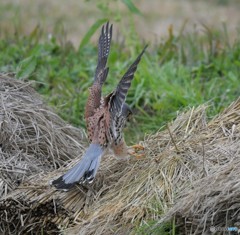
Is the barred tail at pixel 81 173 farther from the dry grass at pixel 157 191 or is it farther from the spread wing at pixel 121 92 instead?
the spread wing at pixel 121 92

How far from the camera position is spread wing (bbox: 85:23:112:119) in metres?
5.96

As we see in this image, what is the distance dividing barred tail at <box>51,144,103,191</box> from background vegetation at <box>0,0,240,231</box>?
1.24 metres

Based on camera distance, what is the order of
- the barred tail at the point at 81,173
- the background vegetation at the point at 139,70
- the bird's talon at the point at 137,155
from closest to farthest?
1. the barred tail at the point at 81,173
2. the bird's talon at the point at 137,155
3. the background vegetation at the point at 139,70

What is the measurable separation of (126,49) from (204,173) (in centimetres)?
445

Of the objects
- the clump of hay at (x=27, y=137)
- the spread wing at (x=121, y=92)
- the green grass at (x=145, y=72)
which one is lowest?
the green grass at (x=145, y=72)

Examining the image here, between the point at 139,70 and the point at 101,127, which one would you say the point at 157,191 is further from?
the point at 139,70

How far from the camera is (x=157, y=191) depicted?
5152mm

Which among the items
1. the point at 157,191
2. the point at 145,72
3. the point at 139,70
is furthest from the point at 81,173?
the point at 139,70

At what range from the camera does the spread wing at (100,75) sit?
5.96 meters

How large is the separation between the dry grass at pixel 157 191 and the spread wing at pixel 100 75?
1.32 ft

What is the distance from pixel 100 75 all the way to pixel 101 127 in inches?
21.1

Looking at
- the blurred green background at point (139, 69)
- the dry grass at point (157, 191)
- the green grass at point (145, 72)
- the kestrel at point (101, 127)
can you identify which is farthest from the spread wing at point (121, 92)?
the green grass at point (145, 72)

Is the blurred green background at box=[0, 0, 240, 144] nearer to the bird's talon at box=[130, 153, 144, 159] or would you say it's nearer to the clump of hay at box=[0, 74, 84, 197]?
the clump of hay at box=[0, 74, 84, 197]

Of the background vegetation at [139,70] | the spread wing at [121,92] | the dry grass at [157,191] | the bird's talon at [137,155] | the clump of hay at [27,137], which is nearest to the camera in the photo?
the dry grass at [157,191]
